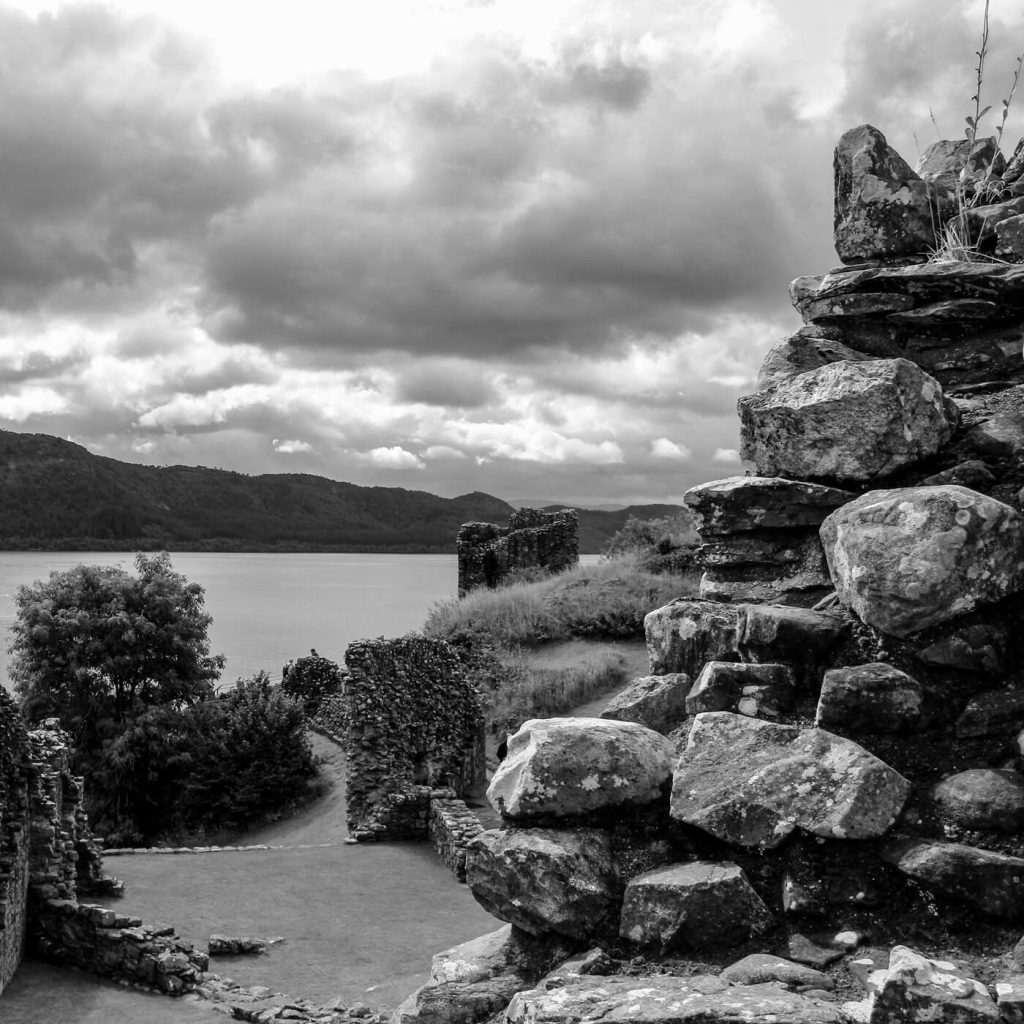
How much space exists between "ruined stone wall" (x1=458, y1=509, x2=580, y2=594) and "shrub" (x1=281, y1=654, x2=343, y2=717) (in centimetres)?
676

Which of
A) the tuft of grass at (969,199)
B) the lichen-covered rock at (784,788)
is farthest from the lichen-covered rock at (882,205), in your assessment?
the lichen-covered rock at (784,788)

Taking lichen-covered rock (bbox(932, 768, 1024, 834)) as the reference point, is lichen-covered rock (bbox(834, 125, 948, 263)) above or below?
above

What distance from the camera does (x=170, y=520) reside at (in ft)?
576

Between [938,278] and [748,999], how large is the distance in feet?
11.6

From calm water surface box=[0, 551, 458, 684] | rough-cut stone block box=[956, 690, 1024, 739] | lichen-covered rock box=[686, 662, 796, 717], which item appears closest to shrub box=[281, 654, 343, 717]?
calm water surface box=[0, 551, 458, 684]

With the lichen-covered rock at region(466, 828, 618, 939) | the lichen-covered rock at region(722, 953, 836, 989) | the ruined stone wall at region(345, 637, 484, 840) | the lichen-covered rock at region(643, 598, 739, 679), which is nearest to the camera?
the lichen-covered rock at region(722, 953, 836, 989)

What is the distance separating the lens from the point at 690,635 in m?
4.35

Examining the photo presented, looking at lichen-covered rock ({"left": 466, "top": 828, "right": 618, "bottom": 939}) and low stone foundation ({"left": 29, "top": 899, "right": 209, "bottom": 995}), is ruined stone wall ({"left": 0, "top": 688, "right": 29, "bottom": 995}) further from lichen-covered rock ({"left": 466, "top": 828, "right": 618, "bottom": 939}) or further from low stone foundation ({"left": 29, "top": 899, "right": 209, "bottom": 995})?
lichen-covered rock ({"left": 466, "top": 828, "right": 618, "bottom": 939})

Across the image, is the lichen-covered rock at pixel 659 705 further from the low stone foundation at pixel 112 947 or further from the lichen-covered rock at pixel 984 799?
the low stone foundation at pixel 112 947

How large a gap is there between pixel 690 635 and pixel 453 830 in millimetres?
15372

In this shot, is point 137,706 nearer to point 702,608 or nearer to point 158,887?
point 158,887

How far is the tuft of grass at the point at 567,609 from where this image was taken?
30.4m

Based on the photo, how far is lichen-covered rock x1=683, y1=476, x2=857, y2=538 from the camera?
4234 mm

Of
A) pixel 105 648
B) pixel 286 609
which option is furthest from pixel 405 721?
pixel 286 609
